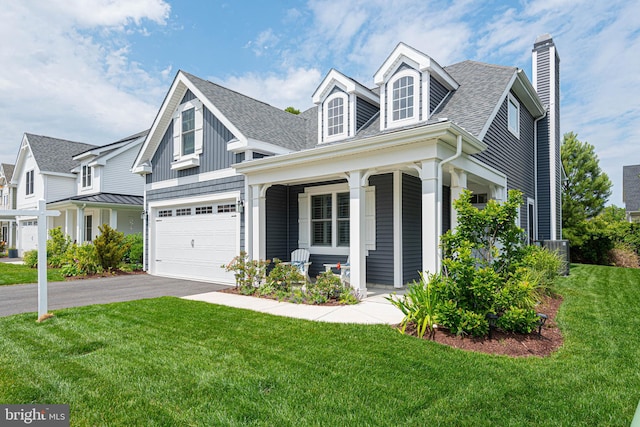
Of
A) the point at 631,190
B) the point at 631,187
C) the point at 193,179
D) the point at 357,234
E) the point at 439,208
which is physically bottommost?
the point at 357,234

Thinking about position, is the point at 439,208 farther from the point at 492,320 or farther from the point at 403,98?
the point at 403,98

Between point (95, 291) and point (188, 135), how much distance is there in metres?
5.48

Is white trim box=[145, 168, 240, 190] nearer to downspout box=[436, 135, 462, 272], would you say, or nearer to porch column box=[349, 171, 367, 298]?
porch column box=[349, 171, 367, 298]

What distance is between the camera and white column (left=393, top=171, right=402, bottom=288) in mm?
8945

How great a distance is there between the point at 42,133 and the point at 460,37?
87.1 ft

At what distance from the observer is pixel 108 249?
13172 millimetres

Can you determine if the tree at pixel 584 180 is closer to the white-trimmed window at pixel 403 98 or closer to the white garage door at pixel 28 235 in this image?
the white-trimmed window at pixel 403 98

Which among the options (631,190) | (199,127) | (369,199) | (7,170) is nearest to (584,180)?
(631,190)

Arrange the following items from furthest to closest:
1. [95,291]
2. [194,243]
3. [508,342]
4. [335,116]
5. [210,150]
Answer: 1. [194,243]
2. [210,150]
3. [335,116]
4. [95,291]
5. [508,342]

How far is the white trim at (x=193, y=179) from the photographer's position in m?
10.6

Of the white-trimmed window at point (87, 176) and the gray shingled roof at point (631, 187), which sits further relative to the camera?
the gray shingled roof at point (631, 187)

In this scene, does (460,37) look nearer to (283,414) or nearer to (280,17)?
(280,17)

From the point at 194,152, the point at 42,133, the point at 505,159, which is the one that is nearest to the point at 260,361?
the point at 194,152

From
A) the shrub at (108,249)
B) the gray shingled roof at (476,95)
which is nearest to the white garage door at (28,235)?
the shrub at (108,249)
